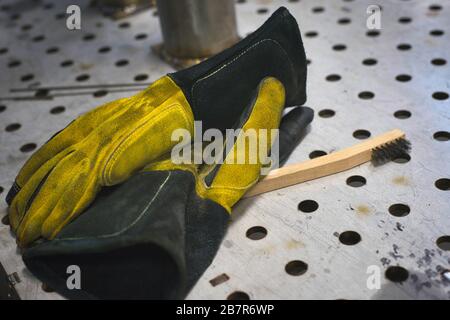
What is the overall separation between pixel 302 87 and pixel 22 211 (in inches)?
20.2

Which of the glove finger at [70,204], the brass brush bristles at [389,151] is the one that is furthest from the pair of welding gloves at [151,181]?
the brass brush bristles at [389,151]

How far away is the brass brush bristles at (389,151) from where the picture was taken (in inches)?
36.9

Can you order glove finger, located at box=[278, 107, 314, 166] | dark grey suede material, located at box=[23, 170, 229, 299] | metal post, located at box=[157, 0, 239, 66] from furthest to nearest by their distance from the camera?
metal post, located at box=[157, 0, 239, 66]
glove finger, located at box=[278, 107, 314, 166]
dark grey suede material, located at box=[23, 170, 229, 299]

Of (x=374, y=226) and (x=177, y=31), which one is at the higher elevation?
(x=177, y=31)

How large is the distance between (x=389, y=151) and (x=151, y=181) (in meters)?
0.40

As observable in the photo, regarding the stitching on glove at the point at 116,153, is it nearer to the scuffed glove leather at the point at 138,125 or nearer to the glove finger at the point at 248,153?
the scuffed glove leather at the point at 138,125

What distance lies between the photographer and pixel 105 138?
842mm

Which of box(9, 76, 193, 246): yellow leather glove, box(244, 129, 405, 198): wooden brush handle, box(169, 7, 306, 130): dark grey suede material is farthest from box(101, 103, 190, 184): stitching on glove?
box(244, 129, 405, 198): wooden brush handle

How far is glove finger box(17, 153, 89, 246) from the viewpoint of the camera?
819 millimetres

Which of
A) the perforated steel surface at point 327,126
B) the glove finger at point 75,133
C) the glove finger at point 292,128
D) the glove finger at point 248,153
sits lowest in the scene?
the perforated steel surface at point 327,126

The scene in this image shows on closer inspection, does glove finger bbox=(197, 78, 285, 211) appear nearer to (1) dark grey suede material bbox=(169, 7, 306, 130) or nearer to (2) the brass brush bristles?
(1) dark grey suede material bbox=(169, 7, 306, 130)

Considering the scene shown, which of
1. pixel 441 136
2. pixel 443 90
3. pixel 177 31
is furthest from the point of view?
pixel 177 31
